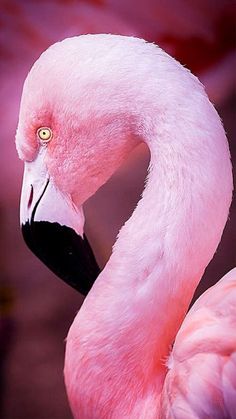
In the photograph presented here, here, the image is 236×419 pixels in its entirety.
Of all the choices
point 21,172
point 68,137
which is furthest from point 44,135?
point 21,172

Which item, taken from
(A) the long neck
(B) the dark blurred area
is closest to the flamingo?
(A) the long neck

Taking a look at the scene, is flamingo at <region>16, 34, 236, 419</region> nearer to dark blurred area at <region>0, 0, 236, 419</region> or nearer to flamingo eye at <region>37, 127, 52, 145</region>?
flamingo eye at <region>37, 127, 52, 145</region>

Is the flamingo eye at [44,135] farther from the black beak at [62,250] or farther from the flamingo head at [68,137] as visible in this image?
the black beak at [62,250]

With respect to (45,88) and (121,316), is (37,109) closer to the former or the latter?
(45,88)

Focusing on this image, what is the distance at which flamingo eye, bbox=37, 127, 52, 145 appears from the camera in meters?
0.95

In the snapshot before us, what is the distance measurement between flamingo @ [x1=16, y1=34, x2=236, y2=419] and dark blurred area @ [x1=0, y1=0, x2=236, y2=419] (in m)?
0.54

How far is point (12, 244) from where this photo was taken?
1537 mm

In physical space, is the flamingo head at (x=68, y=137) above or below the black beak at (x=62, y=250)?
above

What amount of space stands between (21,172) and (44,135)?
580mm

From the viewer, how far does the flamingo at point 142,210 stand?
0.87 metres

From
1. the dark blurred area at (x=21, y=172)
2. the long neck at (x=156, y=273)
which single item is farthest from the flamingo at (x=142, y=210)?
the dark blurred area at (x=21, y=172)

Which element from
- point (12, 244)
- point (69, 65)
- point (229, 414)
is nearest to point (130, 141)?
point (69, 65)

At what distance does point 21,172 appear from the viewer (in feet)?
→ 5.00

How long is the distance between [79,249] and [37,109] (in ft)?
0.83
